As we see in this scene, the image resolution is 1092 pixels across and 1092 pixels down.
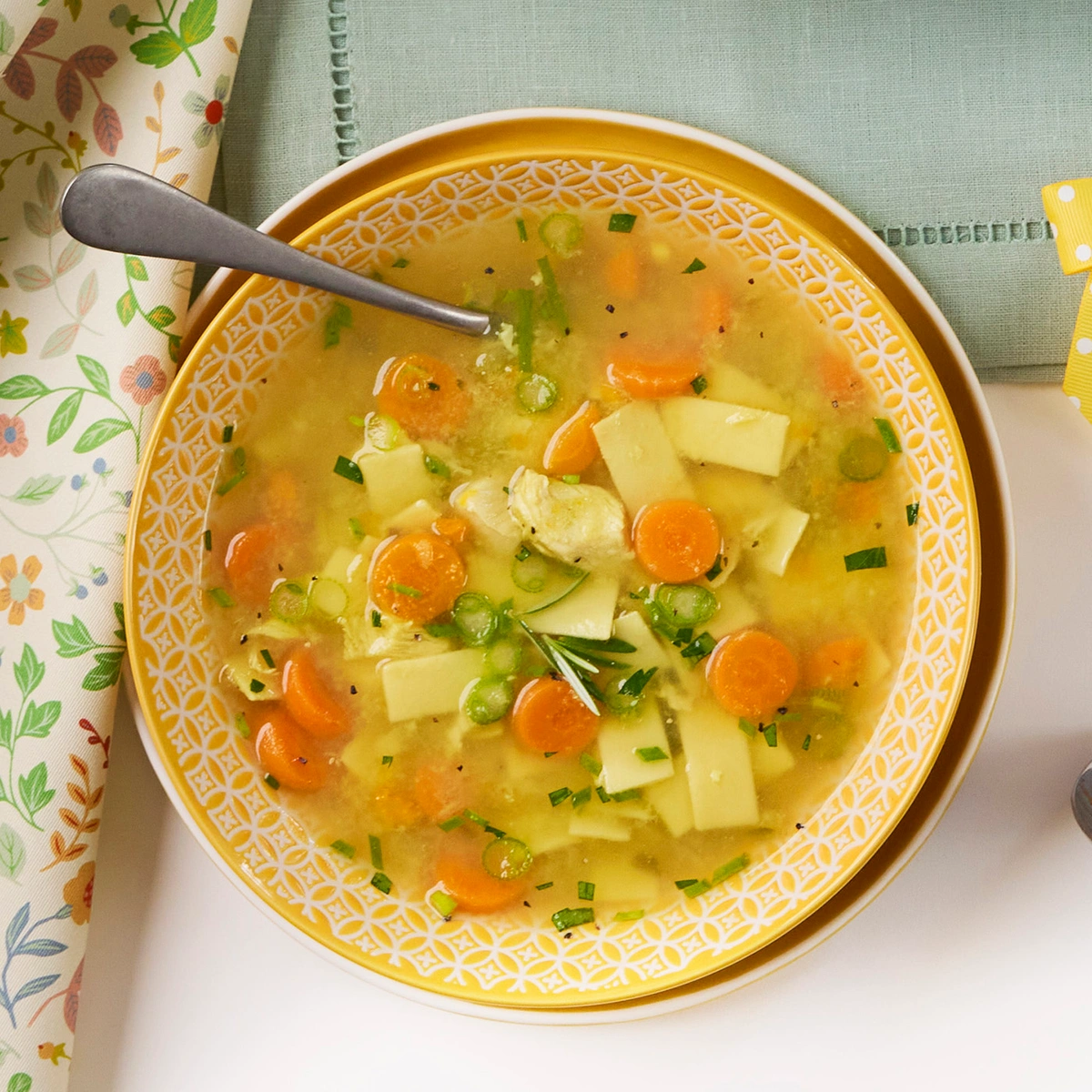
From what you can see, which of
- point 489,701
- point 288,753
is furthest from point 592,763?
point 288,753

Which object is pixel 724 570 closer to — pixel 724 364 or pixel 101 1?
pixel 724 364

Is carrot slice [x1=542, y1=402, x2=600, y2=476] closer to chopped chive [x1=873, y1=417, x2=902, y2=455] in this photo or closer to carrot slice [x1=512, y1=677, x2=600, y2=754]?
carrot slice [x1=512, y1=677, x2=600, y2=754]

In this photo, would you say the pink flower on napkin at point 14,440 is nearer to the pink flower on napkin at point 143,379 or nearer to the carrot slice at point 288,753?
the pink flower on napkin at point 143,379

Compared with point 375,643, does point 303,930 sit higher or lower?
lower

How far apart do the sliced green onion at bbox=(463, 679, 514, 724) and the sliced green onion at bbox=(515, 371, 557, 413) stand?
1.79 feet

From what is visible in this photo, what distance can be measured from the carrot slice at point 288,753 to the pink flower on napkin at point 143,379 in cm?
65

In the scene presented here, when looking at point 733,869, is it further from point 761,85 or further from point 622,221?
point 761,85

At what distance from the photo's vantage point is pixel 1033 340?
1826 mm

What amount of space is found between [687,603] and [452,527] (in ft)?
1.59

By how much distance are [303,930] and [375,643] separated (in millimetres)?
537

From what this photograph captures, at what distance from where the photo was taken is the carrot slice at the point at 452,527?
1.83 m

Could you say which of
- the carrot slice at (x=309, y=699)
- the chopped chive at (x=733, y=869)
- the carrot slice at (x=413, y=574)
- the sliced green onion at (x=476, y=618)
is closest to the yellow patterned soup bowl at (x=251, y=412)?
the chopped chive at (x=733, y=869)

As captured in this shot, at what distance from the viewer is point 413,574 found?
1.81 meters

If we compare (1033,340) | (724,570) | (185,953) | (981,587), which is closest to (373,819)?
(185,953)
